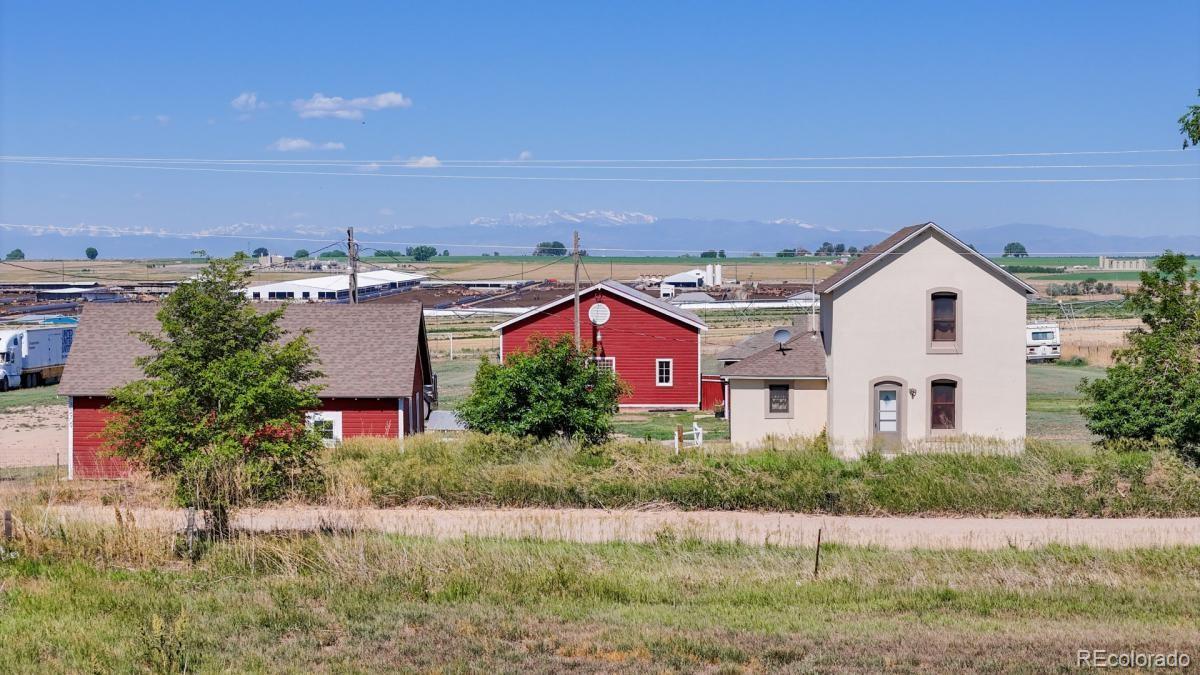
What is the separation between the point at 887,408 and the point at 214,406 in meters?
20.0

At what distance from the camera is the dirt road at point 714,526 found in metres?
20.6

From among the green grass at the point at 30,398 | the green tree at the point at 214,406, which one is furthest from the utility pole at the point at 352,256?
the green tree at the point at 214,406

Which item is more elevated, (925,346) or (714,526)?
(925,346)

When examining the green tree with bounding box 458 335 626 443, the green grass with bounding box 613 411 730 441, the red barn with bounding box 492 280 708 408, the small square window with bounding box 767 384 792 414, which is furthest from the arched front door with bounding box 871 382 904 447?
the red barn with bounding box 492 280 708 408

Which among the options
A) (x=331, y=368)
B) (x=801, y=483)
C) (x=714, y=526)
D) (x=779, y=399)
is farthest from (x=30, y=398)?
(x=714, y=526)

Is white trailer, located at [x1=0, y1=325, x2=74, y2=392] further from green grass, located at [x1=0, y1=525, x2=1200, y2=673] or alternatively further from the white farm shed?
the white farm shed

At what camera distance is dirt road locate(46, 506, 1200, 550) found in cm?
2062

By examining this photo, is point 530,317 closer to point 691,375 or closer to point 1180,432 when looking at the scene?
point 691,375

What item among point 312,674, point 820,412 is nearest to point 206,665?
point 312,674

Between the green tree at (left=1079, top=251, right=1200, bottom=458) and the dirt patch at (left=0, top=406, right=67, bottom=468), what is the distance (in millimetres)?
28988

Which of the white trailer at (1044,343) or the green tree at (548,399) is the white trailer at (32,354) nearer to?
the green tree at (548,399)

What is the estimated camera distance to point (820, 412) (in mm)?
36000

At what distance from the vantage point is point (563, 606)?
48.3ft

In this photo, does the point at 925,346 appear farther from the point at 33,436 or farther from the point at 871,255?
the point at 33,436
